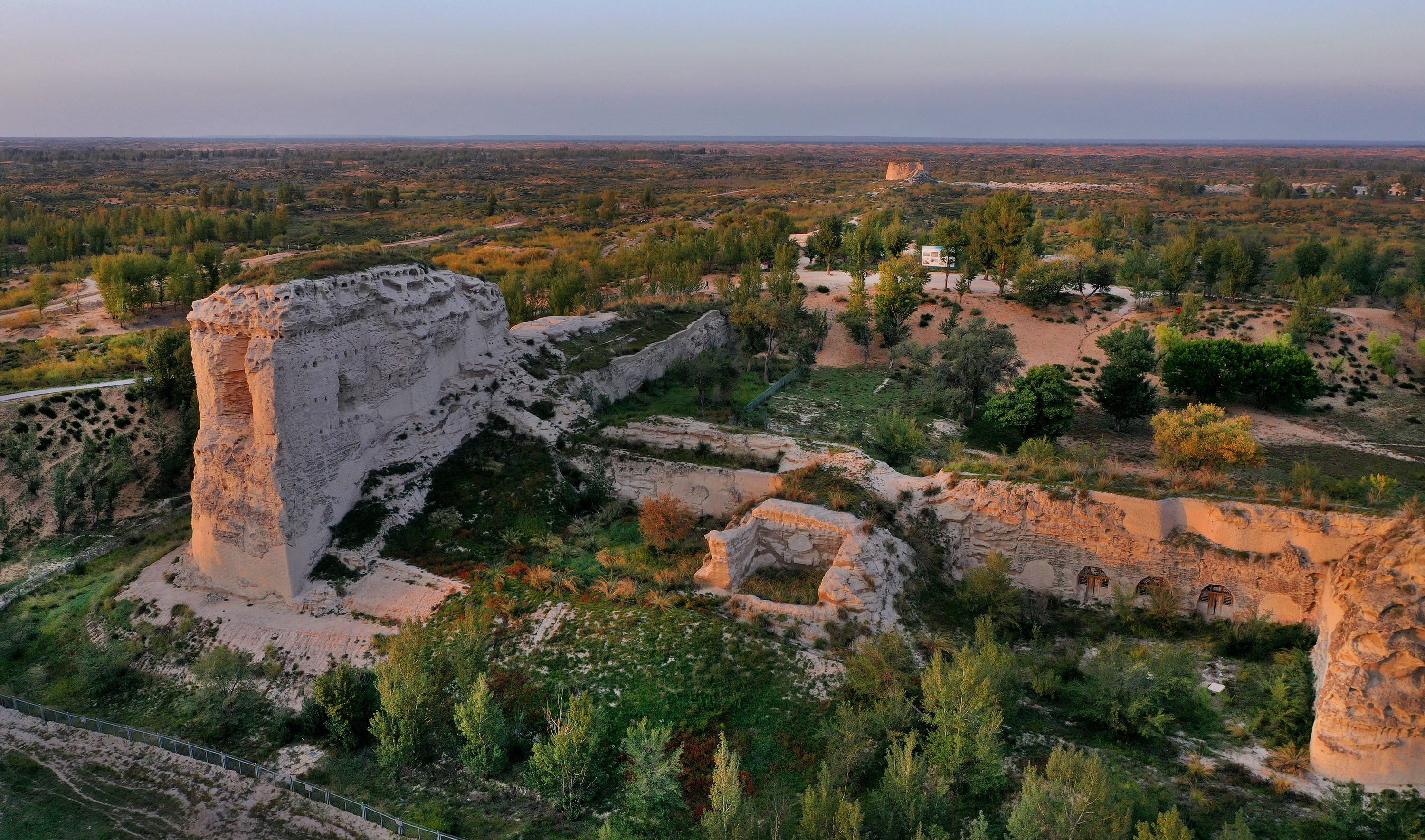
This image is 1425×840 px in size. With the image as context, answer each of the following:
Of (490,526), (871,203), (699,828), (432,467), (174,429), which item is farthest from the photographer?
(871,203)

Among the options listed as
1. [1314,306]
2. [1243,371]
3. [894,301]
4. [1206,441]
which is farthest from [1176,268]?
[1206,441]

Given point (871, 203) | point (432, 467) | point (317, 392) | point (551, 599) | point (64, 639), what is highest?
point (871, 203)

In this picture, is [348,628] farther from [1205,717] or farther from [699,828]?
[1205,717]

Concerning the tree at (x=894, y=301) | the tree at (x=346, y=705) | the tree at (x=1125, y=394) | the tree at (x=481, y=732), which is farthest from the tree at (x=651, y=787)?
the tree at (x=894, y=301)

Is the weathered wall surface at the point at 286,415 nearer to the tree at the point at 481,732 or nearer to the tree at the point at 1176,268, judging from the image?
the tree at the point at 481,732

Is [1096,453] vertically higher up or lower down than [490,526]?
higher up

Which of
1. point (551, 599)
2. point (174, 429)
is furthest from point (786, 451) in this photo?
point (174, 429)
